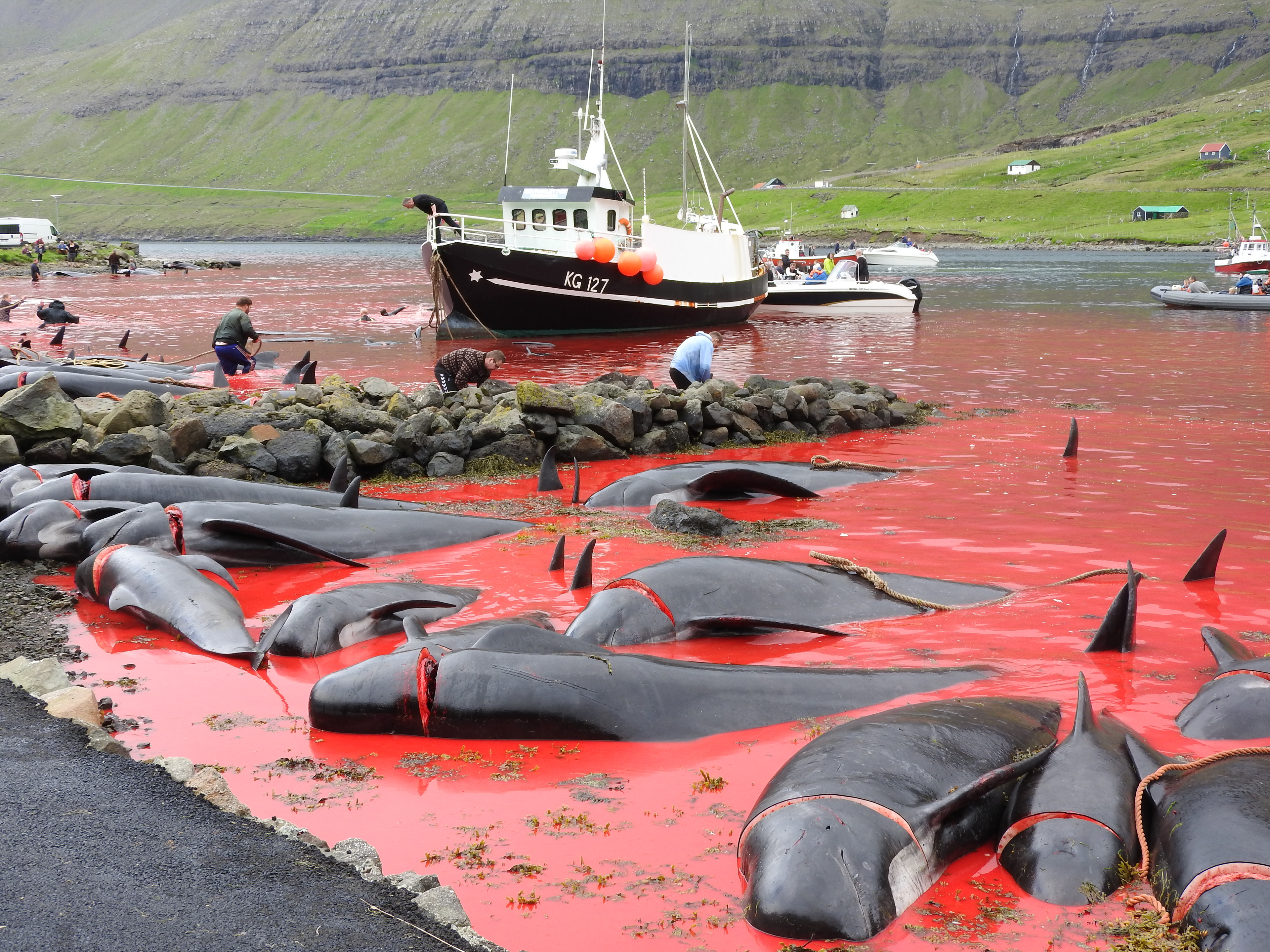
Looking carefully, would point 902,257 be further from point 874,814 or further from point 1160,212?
point 874,814

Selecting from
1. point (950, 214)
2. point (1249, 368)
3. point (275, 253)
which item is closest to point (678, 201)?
point (950, 214)

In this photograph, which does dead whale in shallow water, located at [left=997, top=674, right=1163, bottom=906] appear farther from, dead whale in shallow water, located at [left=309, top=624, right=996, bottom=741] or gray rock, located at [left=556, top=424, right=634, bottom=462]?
gray rock, located at [left=556, top=424, right=634, bottom=462]

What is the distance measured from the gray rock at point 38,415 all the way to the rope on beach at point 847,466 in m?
7.57

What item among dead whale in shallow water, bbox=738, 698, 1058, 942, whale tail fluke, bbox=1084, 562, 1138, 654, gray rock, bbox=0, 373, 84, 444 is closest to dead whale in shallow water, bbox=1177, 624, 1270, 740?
whale tail fluke, bbox=1084, 562, 1138, 654

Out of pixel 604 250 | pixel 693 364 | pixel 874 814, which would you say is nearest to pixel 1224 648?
pixel 874 814

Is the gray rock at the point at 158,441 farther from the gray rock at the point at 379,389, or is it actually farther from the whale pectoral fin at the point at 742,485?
the whale pectoral fin at the point at 742,485

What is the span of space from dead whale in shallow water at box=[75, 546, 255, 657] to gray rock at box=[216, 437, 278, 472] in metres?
4.11

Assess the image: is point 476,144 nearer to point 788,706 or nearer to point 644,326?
point 644,326

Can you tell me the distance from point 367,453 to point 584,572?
5.30 meters

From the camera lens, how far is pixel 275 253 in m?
105

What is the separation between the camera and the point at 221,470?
10992 mm

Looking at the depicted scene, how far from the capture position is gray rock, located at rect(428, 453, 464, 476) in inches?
469

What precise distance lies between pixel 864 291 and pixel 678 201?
370 ft

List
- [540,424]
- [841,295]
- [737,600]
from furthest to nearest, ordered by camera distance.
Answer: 1. [841,295]
2. [540,424]
3. [737,600]
